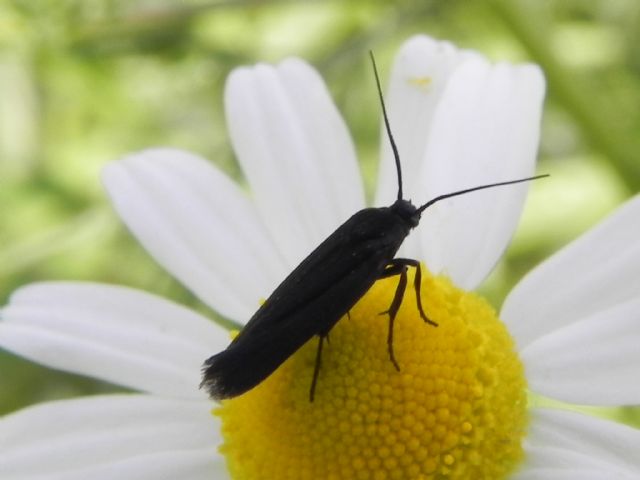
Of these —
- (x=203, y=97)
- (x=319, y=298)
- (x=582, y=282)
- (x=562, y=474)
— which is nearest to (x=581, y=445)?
(x=562, y=474)

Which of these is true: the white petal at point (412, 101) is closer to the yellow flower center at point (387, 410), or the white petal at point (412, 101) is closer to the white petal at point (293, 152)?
the white petal at point (293, 152)

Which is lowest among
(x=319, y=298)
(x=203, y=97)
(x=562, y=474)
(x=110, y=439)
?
(x=562, y=474)

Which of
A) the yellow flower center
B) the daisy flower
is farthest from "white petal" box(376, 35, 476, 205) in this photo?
the yellow flower center

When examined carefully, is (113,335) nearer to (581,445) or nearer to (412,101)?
(412,101)

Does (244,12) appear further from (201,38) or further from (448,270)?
(448,270)

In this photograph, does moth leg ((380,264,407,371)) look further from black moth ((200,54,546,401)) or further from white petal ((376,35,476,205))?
white petal ((376,35,476,205))

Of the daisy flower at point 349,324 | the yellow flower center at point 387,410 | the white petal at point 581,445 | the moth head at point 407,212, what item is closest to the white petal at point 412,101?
the daisy flower at point 349,324
